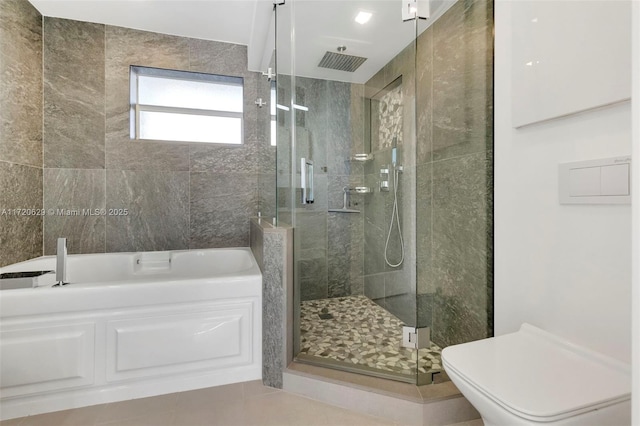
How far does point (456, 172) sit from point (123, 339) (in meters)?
2.12

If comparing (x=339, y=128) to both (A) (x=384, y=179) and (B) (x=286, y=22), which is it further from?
(B) (x=286, y=22)

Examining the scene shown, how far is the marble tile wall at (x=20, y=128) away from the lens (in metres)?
2.07

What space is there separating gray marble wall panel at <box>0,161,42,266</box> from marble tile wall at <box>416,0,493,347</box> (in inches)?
113

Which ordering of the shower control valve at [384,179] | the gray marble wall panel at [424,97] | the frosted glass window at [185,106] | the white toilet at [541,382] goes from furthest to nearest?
the frosted glass window at [185,106], the shower control valve at [384,179], the gray marble wall panel at [424,97], the white toilet at [541,382]

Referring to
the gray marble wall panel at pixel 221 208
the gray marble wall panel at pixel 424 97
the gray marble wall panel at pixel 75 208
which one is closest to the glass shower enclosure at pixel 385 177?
the gray marble wall panel at pixel 424 97

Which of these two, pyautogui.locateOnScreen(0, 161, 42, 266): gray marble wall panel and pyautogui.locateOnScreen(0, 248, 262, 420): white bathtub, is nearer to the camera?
pyautogui.locateOnScreen(0, 248, 262, 420): white bathtub

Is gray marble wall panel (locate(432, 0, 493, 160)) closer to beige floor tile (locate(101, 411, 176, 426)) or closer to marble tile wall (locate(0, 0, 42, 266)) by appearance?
beige floor tile (locate(101, 411, 176, 426))

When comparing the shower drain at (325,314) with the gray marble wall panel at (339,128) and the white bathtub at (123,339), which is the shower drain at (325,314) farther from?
the gray marble wall panel at (339,128)

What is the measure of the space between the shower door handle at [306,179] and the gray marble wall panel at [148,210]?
4.31 ft

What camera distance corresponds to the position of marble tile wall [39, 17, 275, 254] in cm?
252

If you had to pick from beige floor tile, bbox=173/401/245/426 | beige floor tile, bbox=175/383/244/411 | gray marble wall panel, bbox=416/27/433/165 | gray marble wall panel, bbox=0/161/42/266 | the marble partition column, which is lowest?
beige floor tile, bbox=175/383/244/411

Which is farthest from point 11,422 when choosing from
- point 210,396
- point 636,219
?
point 636,219

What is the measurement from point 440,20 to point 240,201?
225cm

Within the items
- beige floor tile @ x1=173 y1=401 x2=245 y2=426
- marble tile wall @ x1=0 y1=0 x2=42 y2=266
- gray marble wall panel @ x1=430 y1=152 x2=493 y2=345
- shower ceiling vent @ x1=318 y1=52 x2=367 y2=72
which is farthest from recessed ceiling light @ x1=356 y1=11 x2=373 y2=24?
beige floor tile @ x1=173 y1=401 x2=245 y2=426
